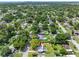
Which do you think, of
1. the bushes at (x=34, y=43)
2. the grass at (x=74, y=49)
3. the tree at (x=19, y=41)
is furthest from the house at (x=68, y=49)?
the tree at (x=19, y=41)

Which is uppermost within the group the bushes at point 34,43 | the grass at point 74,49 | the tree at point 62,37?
the tree at point 62,37

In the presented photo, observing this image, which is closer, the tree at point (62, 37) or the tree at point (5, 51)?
the tree at point (5, 51)

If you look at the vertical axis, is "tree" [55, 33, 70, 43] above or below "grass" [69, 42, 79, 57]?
above

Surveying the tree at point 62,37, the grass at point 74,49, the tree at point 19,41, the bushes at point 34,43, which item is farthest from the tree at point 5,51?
the grass at point 74,49

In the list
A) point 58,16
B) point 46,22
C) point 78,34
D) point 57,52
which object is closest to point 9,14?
point 46,22

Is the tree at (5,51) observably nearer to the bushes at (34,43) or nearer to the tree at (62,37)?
the bushes at (34,43)

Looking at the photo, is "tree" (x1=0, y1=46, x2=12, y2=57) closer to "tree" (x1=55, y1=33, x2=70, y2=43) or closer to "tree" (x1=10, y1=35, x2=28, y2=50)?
"tree" (x1=10, y1=35, x2=28, y2=50)

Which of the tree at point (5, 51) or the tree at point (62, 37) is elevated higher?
the tree at point (62, 37)

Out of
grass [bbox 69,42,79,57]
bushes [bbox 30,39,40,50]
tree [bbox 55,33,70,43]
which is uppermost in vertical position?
tree [bbox 55,33,70,43]

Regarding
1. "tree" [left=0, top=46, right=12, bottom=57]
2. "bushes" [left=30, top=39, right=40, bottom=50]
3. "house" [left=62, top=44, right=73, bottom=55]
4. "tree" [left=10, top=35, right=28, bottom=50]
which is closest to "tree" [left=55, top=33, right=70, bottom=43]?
"house" [left=62, top=44, right=73, bottom=55]

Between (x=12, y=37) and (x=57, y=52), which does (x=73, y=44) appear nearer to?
Result: (x=57, y=52)

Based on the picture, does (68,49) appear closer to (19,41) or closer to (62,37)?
(62,37)
